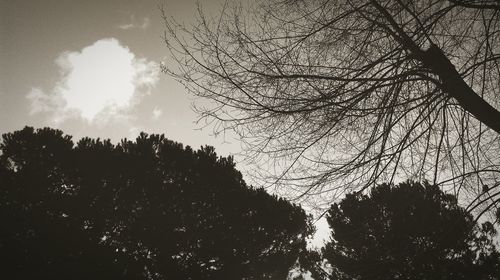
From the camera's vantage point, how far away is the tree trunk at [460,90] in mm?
2422

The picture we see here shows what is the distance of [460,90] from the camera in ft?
8.31

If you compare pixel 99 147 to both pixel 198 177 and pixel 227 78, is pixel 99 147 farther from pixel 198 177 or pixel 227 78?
pixel 227 78

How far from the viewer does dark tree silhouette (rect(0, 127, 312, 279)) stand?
368 inches

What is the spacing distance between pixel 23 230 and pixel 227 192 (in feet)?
24.3

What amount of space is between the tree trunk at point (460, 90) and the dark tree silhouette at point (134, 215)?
10.4 m

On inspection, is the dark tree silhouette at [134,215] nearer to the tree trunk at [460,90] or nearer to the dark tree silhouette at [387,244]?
the dark tree silhouette at [387,244]

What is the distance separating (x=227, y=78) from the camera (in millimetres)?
2764

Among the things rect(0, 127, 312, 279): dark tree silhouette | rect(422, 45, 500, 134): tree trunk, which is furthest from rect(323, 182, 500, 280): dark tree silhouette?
rect(422, 45, 500, 134): tree trunk

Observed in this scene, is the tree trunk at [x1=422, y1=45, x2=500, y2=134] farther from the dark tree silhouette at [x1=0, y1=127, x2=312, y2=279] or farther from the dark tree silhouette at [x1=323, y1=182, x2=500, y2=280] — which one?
the dark tree silhouette at [x1=0, y1=127, x2=312, y2=279]

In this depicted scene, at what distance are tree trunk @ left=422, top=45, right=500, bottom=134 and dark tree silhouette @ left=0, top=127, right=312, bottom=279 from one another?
10436 mm

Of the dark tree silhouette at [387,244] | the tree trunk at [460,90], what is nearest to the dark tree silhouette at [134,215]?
the dark tree silhouette at [387,244]

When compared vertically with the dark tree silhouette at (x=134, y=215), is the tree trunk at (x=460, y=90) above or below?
below

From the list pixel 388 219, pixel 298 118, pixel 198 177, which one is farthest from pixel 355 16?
pixel 388 219

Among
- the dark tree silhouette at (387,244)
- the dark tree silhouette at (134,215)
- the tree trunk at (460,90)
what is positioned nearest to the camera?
the tree trunk at (460,90)
